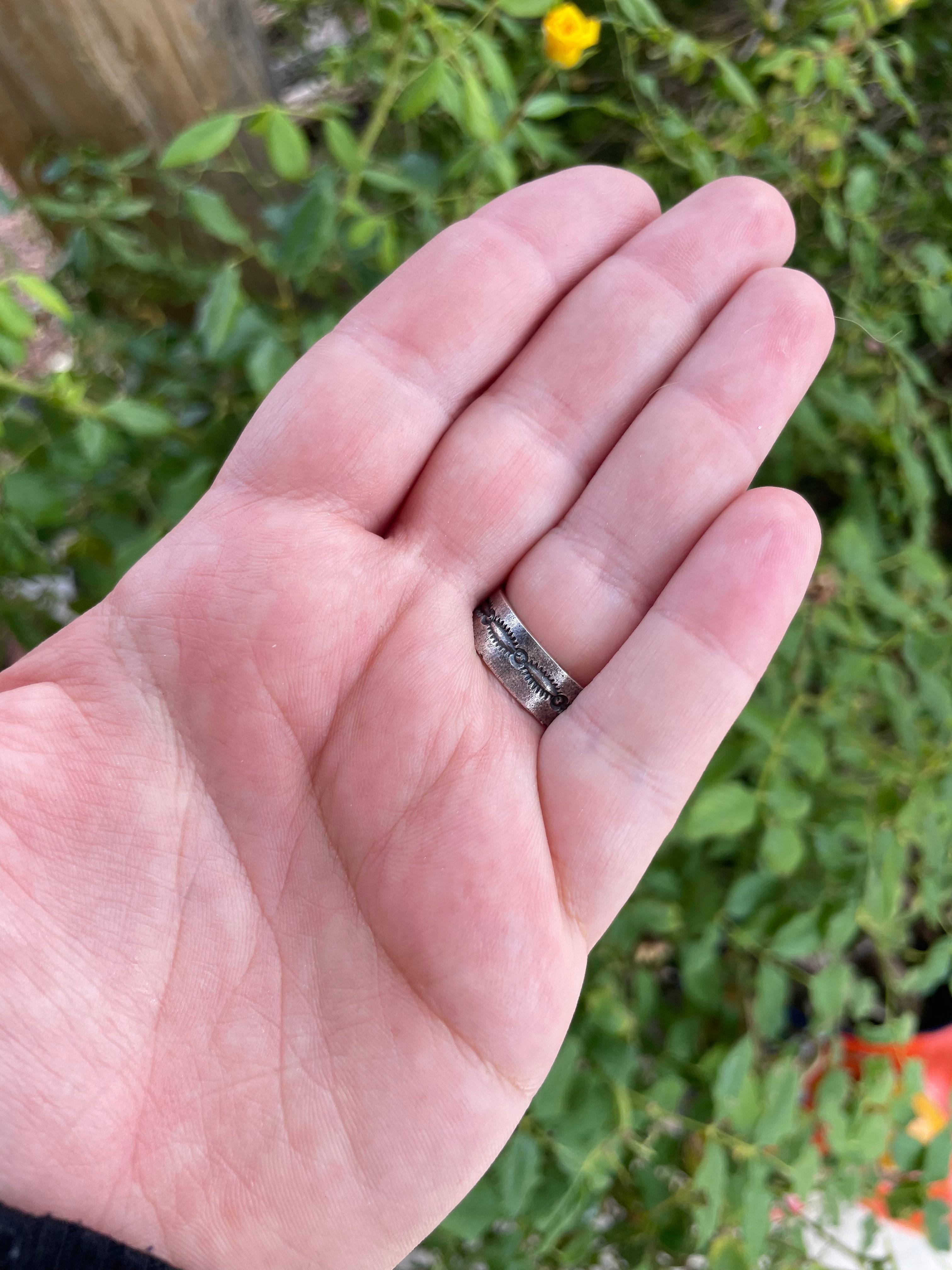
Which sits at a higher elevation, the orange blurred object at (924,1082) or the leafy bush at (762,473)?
the leafy bush at (762,473)

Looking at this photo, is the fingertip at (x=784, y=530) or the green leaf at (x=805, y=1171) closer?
the fingertip at (x=784, y=530)

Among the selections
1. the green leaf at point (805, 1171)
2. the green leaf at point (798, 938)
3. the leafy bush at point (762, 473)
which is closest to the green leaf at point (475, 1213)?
the leafy bush at point (762, 473)

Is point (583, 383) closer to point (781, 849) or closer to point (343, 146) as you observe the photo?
point (343, 146)

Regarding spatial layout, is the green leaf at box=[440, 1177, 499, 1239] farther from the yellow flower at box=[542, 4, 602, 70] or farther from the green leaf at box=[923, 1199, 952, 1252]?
A: the yellow flower at box=[542, 4, 602, 70]

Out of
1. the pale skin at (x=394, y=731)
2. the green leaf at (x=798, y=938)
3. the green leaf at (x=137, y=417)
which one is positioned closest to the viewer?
the pale skin at (x=394, y=731)

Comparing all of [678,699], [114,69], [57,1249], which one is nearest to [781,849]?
[678,699]

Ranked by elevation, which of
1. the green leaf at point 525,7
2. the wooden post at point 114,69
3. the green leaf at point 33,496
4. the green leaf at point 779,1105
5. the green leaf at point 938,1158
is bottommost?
the green leaf at point 938,1158

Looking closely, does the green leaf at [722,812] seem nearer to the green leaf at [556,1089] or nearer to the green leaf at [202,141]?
the green leaf at [556,1089]

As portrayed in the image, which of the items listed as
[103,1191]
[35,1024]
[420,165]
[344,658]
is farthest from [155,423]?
[103,1191]
